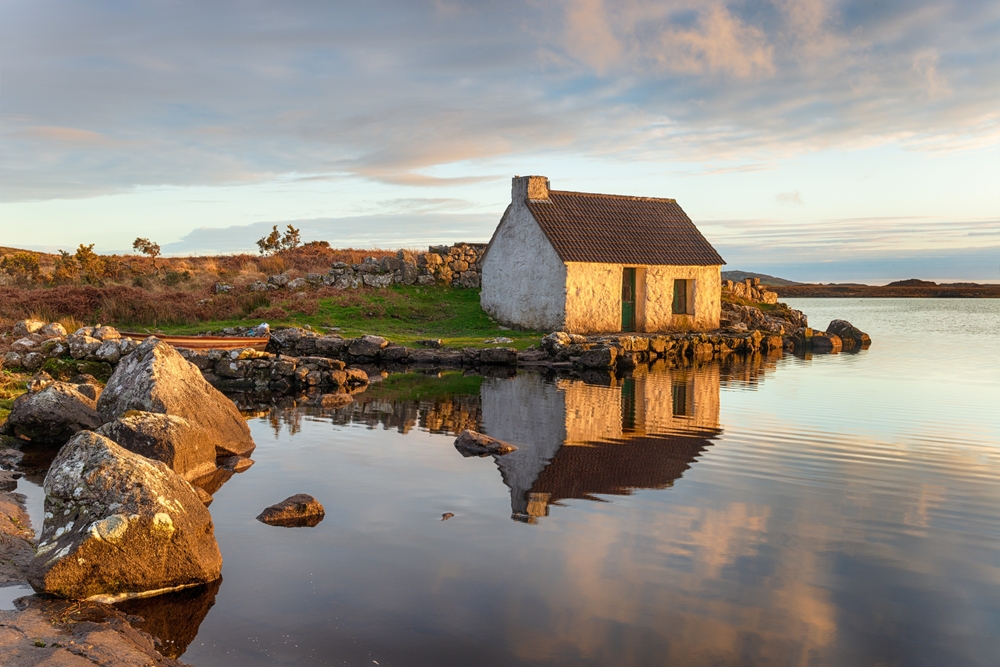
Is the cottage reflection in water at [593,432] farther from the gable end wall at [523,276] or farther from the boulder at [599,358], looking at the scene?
the gable end wall at [523,276]

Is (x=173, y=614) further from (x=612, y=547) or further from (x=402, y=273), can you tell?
(x=402, y=273)

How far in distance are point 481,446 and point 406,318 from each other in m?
21.1

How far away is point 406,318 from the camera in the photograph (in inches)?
1314

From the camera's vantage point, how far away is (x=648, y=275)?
32125 millimetres

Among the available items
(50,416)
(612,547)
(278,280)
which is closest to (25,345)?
(50,416)

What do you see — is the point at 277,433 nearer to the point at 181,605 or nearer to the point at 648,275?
the point at 181,605

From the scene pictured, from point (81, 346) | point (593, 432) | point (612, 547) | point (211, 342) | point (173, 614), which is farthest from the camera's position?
point (211, 342)

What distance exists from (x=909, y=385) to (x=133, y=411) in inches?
775

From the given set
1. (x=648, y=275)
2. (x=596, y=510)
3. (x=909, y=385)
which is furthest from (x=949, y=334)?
(x=596, y=510)

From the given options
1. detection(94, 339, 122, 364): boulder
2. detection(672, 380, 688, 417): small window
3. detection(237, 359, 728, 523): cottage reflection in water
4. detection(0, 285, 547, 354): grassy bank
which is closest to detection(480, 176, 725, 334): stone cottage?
detection(0, 285, 547, 354): grassy bank

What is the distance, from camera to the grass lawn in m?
29.2

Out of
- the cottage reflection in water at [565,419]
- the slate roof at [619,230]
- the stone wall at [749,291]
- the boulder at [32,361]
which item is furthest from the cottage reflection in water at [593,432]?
the stone wall at [749,291]

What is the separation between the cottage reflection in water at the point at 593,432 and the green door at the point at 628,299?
9482 millimetres

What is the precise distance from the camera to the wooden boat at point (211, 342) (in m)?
21.7
